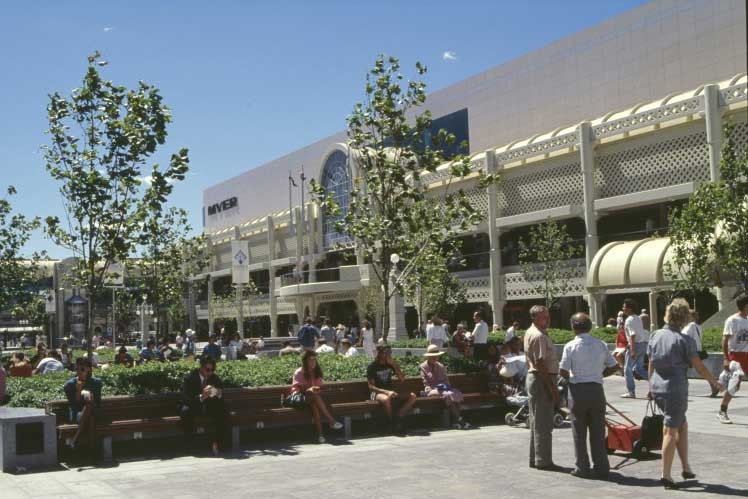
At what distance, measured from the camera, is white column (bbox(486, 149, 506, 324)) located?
46.2 m

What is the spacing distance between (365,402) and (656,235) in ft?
90.2

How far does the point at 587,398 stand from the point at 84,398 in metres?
6.26

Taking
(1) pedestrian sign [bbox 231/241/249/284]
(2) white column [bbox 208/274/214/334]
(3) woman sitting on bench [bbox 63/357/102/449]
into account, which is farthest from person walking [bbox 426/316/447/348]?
(2) white column [bbox 208/274/214/334]

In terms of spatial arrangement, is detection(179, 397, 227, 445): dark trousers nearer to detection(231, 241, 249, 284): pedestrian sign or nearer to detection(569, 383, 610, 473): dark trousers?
detection(569, 383, 610, 473): dark trousers

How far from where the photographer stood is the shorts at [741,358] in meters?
12.2

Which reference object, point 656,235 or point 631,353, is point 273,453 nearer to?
point 631,353

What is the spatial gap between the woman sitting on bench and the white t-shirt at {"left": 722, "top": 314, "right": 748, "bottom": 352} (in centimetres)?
849

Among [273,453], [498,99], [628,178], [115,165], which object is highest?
[498,99]

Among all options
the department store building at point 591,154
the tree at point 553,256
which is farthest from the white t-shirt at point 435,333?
the tree at point 553,256

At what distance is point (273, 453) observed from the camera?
11414 millimetres

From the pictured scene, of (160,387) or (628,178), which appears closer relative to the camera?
(160,387)

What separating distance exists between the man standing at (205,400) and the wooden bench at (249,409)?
0.40ft

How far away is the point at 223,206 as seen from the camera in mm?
93562

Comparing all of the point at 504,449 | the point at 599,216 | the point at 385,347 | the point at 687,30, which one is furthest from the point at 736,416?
the point at 687,30
